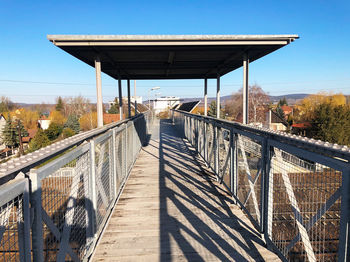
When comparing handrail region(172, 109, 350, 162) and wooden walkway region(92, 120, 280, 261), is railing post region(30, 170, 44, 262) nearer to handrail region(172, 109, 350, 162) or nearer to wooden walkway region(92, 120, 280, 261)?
wooden walkway region(92, 120, 280, 261)

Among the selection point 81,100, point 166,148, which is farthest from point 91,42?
point 81,100

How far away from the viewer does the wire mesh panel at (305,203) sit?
1.81 m

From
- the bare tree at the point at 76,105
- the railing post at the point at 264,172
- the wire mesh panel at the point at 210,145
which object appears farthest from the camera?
the bare tree at the point at 76,105

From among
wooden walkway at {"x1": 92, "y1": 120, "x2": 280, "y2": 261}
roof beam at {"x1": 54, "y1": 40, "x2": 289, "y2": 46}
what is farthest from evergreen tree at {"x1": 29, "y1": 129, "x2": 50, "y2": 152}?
wooden walkway at {"x1": 92, "y1": 120, "x2": 280, "y2": 261}

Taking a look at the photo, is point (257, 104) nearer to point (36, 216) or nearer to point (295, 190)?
point (295, 190)

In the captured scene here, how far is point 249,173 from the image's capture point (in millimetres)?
3348

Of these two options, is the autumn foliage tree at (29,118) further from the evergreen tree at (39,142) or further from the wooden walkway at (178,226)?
the wooden walkway at (178,226)

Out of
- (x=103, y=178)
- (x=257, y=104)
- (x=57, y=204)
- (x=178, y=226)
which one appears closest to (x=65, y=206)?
(x=57, y=204)

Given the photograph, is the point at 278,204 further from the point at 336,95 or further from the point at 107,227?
the point at 336,95

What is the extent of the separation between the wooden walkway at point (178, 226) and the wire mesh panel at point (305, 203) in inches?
12.9

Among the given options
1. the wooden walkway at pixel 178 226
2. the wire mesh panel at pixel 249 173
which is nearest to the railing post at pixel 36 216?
the wooden walkway at pixel 178 226

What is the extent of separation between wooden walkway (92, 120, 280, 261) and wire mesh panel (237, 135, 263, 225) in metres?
0.18

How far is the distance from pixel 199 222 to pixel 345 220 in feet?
6.85

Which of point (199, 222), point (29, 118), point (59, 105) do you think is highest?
point (59, 105)
